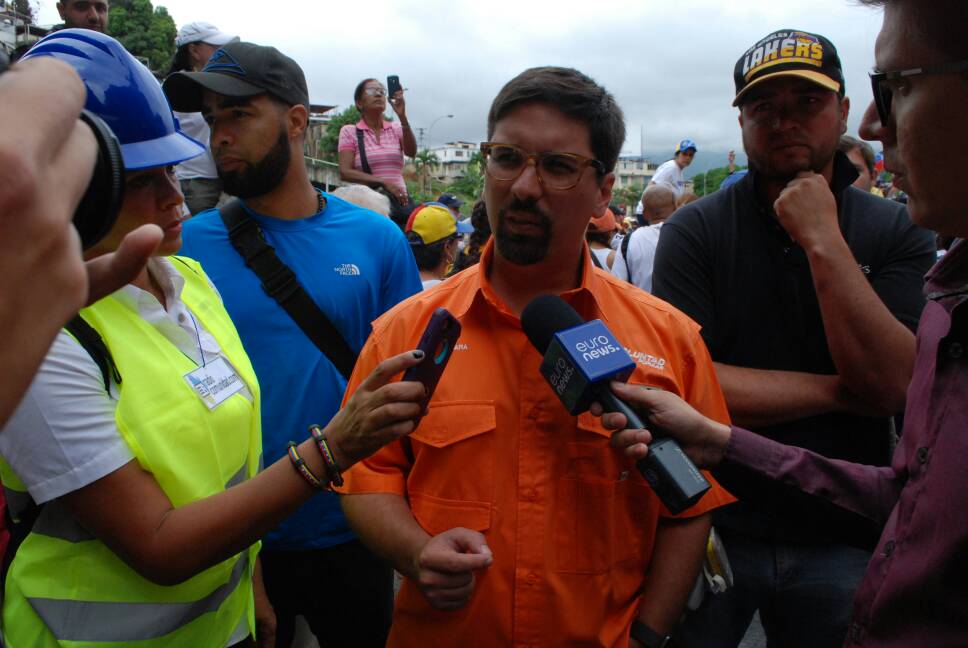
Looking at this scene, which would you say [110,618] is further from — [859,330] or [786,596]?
[859,330]

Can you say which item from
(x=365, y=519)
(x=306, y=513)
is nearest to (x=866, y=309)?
(x=365, y=519)

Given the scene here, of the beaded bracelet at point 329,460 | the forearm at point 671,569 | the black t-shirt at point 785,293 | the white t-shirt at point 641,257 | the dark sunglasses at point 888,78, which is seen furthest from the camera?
the white t-shirt at point 641,257

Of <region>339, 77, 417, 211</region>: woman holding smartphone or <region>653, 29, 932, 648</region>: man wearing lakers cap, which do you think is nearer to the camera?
<region>653, 29, 932, 648</region>: man wearing lakers cap

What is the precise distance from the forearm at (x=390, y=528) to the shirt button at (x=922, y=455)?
1215 millimetres

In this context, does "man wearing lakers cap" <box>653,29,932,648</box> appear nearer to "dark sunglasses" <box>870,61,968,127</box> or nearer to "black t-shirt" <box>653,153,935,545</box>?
"black t-shirt" <box>653,153,935,545</box>

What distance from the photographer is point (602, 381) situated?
1681 millimetres

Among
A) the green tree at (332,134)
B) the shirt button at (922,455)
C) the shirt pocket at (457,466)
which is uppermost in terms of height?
the shirt button at (922,455)

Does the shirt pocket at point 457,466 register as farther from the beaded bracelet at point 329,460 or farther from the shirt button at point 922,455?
the shirt button at point 922,455

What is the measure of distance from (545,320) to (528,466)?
1.39ft

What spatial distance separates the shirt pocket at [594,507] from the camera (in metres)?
1.89

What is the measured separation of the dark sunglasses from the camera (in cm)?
129

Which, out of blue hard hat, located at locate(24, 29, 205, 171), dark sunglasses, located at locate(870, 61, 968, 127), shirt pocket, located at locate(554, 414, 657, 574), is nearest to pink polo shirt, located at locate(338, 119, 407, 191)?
blue hard hat, located at locate(24, 29, 205, 171)

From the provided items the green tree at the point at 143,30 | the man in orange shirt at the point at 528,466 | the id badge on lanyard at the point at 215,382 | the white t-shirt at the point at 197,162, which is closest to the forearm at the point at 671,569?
the man in orange shirt at the point at 528,466

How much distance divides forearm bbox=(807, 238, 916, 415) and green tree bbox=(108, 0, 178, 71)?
1643 inches
